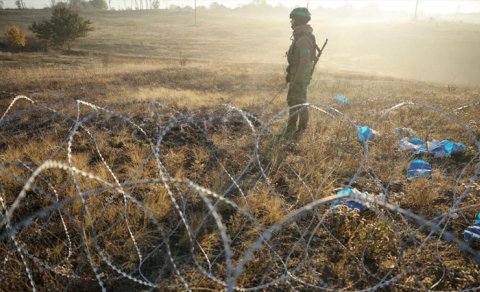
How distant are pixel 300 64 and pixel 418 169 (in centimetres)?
288

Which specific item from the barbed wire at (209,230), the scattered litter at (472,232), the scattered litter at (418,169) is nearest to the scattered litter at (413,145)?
the scattered litter at (418,169)

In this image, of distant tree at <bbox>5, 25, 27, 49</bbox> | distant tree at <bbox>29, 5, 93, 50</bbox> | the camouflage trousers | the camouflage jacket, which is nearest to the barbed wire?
the camouflage trousers

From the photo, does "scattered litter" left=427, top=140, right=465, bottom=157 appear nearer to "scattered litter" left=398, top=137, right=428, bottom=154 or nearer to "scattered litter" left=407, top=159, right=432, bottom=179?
"scattered litter" left=398, top=137, right=428, bottom=154

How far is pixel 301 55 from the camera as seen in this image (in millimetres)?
6281

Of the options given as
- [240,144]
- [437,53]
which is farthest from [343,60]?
[240,144]

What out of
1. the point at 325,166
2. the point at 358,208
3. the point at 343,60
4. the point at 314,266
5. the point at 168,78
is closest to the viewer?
the point at 314,266

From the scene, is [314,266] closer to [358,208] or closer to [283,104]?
[358,208]

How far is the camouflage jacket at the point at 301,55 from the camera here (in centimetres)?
618

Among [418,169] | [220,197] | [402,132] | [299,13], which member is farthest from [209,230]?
[402,132]

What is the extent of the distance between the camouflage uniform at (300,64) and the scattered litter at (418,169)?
218cm

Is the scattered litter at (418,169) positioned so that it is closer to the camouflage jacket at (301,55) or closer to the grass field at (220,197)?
the grass field at (220,197)

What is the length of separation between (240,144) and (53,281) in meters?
3.96

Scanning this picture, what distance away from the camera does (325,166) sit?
5.12 m

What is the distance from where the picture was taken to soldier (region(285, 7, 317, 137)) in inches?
242
